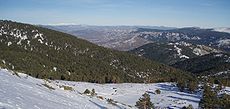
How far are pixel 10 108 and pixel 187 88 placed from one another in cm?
8213

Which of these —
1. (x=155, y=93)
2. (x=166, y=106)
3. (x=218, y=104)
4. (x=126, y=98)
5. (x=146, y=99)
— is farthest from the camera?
(x=155, y=93)

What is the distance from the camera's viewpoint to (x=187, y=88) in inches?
3693

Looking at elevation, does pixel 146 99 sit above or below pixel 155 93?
above

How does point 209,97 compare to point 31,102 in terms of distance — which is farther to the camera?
point 209,97

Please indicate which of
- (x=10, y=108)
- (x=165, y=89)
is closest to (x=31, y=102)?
(x=10, y=108)

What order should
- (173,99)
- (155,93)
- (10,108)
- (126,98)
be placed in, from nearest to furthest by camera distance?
1. (10,108)
2. (126,98)
3. (173,99)
4. (155,93)

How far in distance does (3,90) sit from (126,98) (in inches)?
2143

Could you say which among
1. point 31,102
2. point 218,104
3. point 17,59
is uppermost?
point 31,102

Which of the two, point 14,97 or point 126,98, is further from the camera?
point 126,98

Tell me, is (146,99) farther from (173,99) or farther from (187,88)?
(187,88)

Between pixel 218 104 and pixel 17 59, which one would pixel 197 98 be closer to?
pixel 218 104

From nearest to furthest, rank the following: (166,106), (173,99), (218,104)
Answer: (218,104)
(166,106)
(173,99)

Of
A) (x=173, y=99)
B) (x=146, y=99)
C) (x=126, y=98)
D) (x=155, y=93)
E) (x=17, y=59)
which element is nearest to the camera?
(x=146, y=99)

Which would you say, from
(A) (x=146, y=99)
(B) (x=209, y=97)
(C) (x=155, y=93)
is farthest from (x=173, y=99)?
(A) (x=146, y=99)
